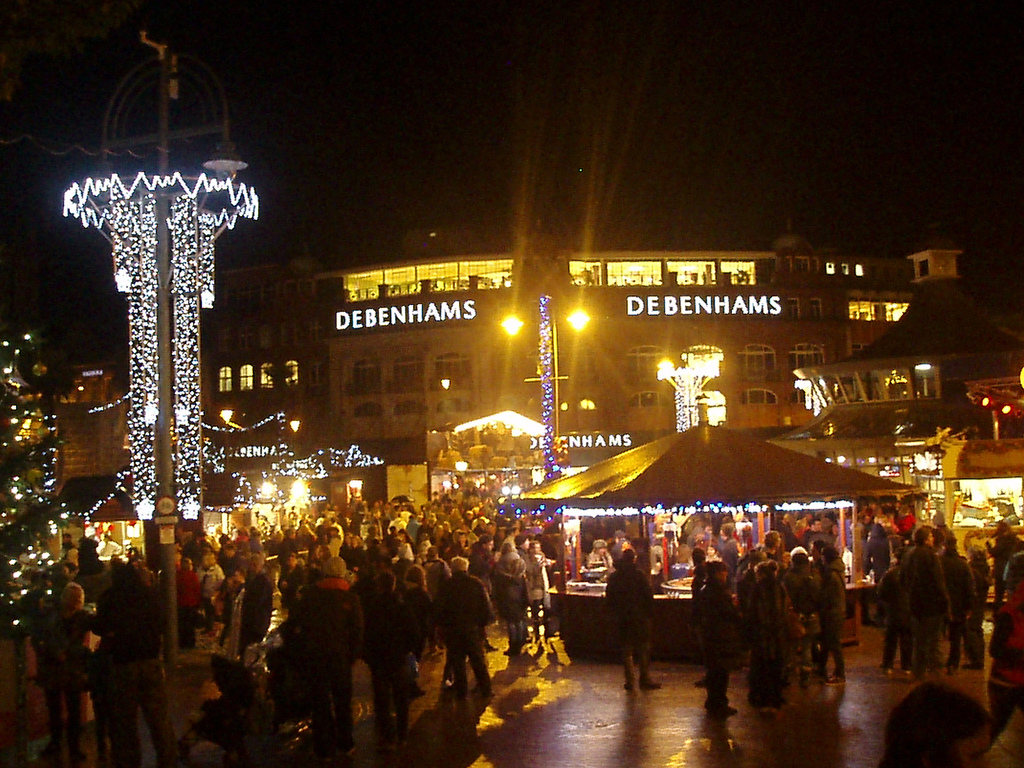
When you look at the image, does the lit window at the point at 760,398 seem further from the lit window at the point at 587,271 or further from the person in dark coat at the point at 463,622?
the person in dark coat at the point at 463,622

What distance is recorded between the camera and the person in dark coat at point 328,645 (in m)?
9.11

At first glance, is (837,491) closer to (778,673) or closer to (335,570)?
(778,673)

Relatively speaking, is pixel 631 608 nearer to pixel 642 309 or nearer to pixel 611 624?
pixel 611 624

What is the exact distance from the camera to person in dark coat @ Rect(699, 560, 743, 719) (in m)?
10.4

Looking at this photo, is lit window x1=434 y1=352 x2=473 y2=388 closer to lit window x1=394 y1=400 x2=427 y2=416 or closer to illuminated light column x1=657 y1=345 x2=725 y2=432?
lit window x1=394 y1=400 x2=427 y2=416

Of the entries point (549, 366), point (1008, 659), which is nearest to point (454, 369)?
point (549, 366)

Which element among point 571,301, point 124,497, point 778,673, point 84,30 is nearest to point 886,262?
point 571,301

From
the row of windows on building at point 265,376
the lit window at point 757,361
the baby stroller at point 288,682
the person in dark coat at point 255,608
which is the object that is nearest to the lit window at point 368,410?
the row of windows on building at point 265,376

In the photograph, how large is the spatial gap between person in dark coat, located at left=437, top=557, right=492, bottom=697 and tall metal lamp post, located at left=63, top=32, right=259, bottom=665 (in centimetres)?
418

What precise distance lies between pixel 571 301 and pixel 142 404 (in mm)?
8221

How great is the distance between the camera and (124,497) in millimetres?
22453

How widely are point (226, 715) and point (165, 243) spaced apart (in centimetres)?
768

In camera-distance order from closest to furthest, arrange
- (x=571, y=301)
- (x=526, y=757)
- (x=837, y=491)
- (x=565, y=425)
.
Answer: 1. (x=526, y=757)
2. (x=837, y=491)
3. (x=571, y=301)
4. (x=565, y=425)

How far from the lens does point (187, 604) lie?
16.2 metres
